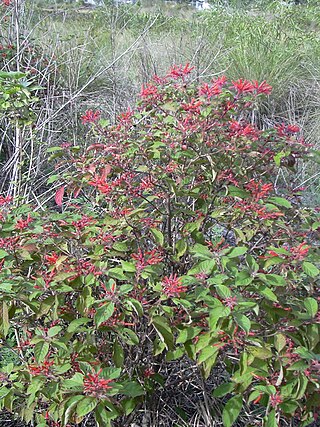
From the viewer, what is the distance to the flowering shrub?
1640mm

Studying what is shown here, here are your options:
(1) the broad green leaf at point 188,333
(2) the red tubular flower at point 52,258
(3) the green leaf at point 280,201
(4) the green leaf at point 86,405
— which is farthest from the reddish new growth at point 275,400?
(2) the red tubular flower at point 52,258

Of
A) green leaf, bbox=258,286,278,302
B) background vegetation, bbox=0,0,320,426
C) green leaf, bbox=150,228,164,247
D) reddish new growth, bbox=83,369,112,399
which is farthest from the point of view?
background vegetation, bbox=0,0,320,426

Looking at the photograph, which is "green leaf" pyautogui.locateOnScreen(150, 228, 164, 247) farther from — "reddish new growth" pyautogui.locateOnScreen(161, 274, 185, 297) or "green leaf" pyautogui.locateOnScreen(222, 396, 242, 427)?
"green leaf" pyautogui.locateOnScreen(222, 396, 242, 427)

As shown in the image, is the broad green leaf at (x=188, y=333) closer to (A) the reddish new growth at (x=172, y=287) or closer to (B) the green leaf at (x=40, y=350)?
(A) the reddish new growth at (x=172, y=287)

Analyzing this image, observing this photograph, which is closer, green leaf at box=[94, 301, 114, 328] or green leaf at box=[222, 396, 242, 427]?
green leaf at box=[94, 301, 114, 328]

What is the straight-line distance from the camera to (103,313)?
1.55 metres

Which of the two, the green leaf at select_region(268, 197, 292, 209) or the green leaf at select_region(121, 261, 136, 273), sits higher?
the green leaf at select_region(268, 197, 292, 209)

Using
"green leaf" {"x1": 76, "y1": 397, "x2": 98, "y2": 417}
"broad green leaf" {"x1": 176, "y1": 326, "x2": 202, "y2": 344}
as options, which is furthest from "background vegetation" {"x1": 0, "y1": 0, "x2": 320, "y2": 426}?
"green leaf" {"x1": 76, "y1": 397, "x2": 98, "y2": 417}

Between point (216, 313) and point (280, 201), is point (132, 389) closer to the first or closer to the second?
point (216, 313)

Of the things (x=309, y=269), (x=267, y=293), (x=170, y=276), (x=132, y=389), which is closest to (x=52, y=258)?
(x=170, y=276)

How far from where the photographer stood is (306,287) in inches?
72.1

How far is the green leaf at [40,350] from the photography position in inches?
64.7

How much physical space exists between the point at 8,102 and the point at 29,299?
3.58 feet

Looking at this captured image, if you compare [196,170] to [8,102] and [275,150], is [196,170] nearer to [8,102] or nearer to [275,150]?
[275,150]
